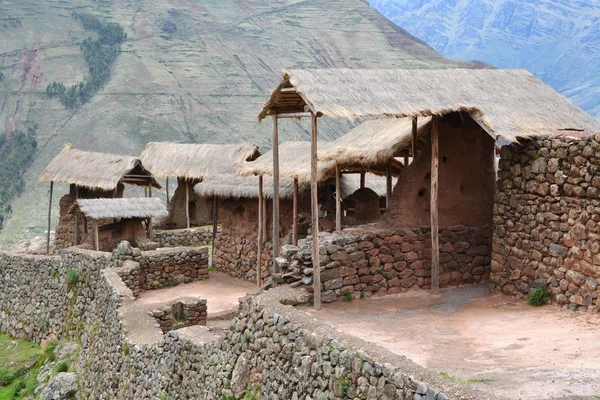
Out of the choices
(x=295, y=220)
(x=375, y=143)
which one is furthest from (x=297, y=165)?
(x=375, y=143)

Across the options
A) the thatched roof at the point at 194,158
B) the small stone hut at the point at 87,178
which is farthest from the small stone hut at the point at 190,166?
the small stone hut at the point at 87,178

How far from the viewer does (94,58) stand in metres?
61.4

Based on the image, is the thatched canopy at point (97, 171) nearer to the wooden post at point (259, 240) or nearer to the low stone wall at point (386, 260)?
the wooden post at point (259, 240)

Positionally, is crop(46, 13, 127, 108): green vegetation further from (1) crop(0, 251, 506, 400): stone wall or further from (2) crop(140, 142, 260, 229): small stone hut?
(1) crop(0, 251, 506, 400): stone wall

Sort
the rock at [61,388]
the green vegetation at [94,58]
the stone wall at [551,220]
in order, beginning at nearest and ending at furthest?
the stone wall at [551,220] → the rock at [61,388] → the green vegetation at [94,58]

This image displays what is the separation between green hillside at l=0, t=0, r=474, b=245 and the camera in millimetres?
54062

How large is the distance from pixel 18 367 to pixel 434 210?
12746 mm

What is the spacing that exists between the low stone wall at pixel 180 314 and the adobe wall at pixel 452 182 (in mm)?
4444

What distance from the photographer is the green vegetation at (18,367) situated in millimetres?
19156

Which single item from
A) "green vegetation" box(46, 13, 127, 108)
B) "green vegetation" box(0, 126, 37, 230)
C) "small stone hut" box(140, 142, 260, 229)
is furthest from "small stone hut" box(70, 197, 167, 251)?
"green vegetation" box(46, 13, 127, 108)

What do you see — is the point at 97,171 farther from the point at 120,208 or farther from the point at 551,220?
the point at 551,220

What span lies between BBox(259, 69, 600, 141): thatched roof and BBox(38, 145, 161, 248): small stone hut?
15.2 metres

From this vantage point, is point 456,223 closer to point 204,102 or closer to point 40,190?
point 40,190

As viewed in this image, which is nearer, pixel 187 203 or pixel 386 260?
pixel 386 260
